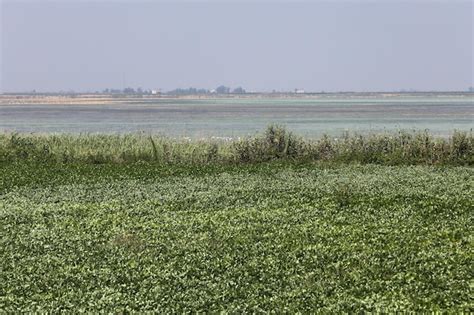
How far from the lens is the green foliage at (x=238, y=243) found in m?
8.63

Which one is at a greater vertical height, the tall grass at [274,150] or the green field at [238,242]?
the tall grass at [274,150]

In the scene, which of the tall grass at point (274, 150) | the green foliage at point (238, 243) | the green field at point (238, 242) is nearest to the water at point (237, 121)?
the tall grass at point (274, 150)

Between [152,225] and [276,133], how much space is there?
12.4 metres

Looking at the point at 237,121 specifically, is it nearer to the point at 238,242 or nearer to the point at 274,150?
the point at 274,150

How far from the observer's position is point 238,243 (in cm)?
1152

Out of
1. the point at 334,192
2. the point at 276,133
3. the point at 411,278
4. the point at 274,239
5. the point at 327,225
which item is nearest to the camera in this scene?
the point at 411,278

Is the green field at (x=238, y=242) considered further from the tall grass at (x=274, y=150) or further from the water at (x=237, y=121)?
the water at (x=237, y=121)

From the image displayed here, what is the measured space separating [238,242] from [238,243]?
71 mm

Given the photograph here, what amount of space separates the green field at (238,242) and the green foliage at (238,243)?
0.03m

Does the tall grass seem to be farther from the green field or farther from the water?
the water

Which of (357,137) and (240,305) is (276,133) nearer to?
(357,137)

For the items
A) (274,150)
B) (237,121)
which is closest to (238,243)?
(274,150)

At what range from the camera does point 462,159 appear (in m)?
23.0

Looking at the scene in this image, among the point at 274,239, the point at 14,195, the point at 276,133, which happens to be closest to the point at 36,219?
the point at 14,195
